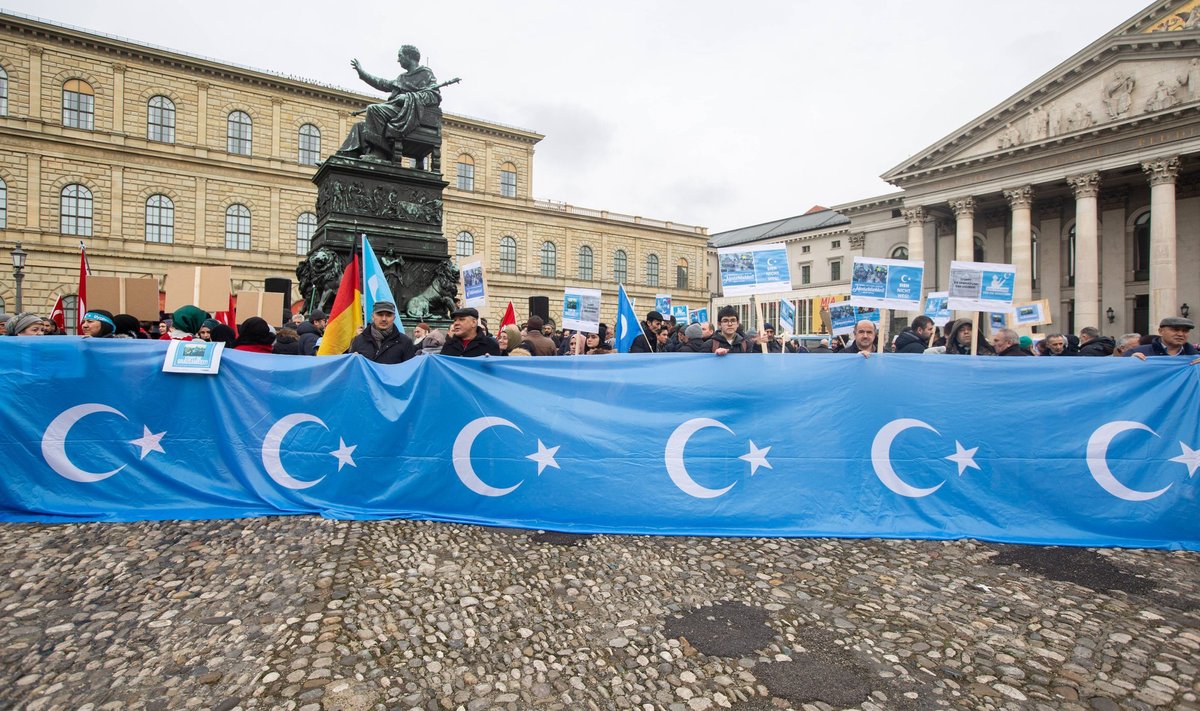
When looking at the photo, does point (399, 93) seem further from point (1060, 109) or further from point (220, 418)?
point (1060, 109)

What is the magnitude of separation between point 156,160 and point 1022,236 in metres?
53.2

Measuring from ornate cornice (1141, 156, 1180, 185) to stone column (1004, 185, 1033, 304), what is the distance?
5454 mm

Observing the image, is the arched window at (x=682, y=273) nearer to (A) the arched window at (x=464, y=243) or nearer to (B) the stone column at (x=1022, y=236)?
(A) the arched window at (x=464, y=243)

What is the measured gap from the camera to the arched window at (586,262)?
5894cm

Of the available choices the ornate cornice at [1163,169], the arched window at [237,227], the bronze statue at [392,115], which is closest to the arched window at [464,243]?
the arched window at [237,227]

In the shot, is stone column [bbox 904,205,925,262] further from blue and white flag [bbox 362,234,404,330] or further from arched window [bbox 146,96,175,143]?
arched window [bbox 146,96,175,143]

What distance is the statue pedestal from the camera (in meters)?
10.1

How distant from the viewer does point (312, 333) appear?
830 centimetres

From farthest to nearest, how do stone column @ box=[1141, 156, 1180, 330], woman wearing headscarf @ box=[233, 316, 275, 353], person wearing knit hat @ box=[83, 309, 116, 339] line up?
1. stone column @ box=[1141, 156, 1180, 330]
2. woman wearing headscarf @ box=[233, 316, 275, 353]
3. person wearing knit hat @ box=[83, 309, 116, 339]

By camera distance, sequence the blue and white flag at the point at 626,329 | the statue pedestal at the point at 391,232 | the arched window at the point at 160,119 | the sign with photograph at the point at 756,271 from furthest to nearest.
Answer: the arched window at the point at 160,119, the statue pedestal at the point at 391,232, the blue and white flag at the point at 626,329, the sign with photograph at the point at 756,271

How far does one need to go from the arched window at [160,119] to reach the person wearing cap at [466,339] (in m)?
45.4

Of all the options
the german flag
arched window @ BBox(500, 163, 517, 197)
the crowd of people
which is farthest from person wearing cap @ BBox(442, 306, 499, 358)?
arched window @ BBox(500, 163, 517, 197)

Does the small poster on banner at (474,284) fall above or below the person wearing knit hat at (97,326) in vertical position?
above

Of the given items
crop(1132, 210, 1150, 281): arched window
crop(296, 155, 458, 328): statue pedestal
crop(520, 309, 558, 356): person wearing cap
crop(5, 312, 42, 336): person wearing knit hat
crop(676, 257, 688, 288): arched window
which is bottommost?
crop(520, 309, 558, 356): person wearing cap
